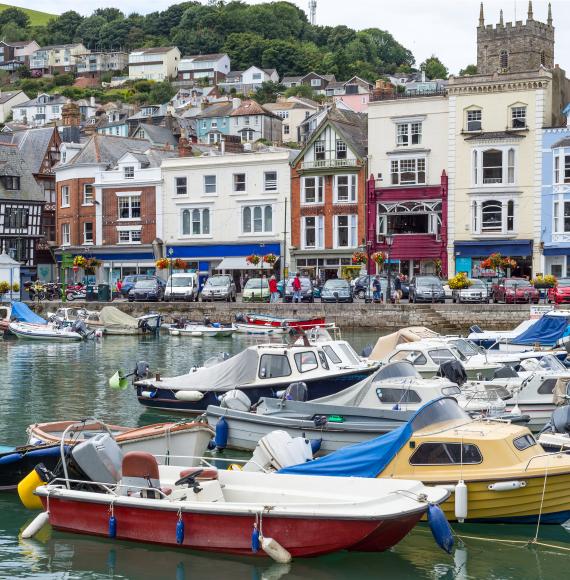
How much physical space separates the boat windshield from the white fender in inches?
427

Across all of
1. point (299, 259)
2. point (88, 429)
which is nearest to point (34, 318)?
point (299, 259)

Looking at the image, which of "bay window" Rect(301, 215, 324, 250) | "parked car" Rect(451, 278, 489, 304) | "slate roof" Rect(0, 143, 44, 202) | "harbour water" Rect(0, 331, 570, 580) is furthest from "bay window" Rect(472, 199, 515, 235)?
"harbour water" Rect(0, 331, 570, 580)

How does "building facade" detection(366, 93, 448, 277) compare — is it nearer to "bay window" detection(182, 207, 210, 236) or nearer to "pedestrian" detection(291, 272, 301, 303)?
"pedestrian" detection(291, 272, 301, 303)

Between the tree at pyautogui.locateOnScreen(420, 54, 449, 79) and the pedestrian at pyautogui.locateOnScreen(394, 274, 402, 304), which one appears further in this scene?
the tree at pyautogui.locateOnScreen(420, 54, 449, 79)

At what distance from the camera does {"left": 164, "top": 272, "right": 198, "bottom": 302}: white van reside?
66.2m

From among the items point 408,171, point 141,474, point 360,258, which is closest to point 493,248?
point 408,171

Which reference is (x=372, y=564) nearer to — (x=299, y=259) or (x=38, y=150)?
(x=299, y=259)

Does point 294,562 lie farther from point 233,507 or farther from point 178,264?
point 178,264

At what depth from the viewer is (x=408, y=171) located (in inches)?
2766

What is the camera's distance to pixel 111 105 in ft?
580

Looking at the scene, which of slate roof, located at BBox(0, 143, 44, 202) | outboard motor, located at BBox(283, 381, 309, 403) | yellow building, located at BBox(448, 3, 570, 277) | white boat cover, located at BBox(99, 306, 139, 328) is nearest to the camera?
outboard motor, located at BBox(283, 381, 309, 403)

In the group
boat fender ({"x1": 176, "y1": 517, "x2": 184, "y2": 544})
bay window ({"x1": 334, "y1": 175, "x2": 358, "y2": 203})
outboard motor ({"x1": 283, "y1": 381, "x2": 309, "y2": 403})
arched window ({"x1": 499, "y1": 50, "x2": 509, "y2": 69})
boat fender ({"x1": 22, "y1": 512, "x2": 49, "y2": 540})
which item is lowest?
boat fender ({"x1": 22, "y1": 512, "x2": 49, "y2": 540})

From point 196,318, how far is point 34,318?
9.71 metres

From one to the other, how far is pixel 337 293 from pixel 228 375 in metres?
33.1
